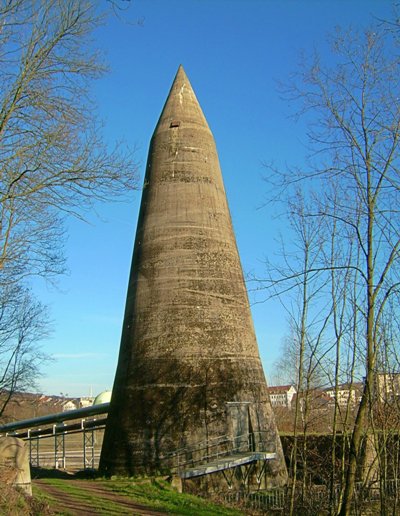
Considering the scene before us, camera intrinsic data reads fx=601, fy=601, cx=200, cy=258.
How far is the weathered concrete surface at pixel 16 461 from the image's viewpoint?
8465 mm

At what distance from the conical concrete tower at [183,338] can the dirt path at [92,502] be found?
1.75 meters

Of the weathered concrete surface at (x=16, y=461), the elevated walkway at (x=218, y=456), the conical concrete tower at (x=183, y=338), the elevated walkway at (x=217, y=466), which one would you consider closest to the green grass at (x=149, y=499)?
the elevated walkway at (x=217, y=466)

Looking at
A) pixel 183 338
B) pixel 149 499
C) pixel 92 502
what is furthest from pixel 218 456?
pixel 92 502

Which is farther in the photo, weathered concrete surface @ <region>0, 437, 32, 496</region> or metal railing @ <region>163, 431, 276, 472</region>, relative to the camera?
metal railing @ <region>163, 431, 276, 472</region>

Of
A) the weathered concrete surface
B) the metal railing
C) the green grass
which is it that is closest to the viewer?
the weathered concrete surface

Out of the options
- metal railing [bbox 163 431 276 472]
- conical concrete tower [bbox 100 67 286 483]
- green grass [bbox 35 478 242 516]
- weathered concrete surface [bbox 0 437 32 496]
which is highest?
conical concrete tower [bbox 100 67 286 483]

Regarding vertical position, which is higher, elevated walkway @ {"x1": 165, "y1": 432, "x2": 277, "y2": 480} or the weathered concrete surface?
the weathered concrete surface

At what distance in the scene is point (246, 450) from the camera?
13.8 metres

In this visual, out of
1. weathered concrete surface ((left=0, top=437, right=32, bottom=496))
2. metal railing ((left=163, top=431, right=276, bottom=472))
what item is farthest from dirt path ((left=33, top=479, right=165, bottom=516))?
metal railing ((left=163, top=431, right=276, bottom=472))

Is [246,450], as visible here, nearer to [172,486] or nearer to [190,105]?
[172,486]

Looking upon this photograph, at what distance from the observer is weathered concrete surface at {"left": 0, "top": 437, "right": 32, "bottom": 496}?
27.8ft

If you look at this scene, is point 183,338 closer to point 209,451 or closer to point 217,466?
point 209,451

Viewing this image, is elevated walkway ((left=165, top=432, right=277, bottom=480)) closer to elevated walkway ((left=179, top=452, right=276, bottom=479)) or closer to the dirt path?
elevated walkway ((left=179, top=452, right=276, bottom=479))

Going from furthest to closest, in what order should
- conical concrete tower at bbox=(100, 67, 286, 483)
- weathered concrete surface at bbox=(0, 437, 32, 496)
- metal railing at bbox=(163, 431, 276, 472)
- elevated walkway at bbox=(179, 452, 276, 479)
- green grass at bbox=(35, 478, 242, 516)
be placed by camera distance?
conical concrete tower at bbox=(100, 67, 286, 483) < metal railing at bbox=(163, 431, 276, 472) < elevated walkway at bbox=(179, 452, 276, 479) < green grass at bbox=(35, 478, 242, 516) < weathered concrete surface at bbox=(0, 437, 32, 496)
